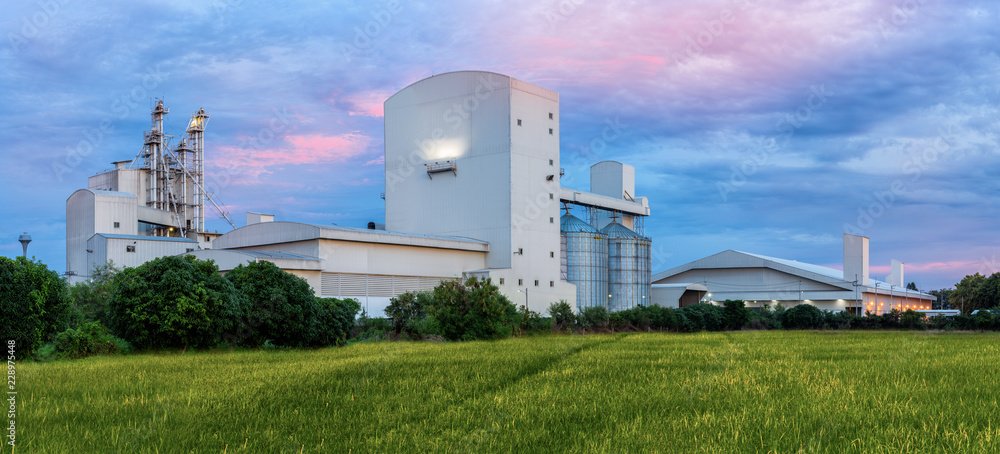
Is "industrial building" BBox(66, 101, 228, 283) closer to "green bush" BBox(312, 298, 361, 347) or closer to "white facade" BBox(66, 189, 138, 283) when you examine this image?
"white facade" BBox(66, 189, 138, 283)

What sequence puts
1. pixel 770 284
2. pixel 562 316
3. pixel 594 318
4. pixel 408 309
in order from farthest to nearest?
1. pixel 770 284
2. pixel 594 318
3. pixel 562 316
4. pixel 408 309

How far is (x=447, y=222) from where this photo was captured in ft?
221

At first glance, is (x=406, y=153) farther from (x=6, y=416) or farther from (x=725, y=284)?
(x=6, y=416)

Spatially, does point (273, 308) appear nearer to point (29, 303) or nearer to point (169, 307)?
point (169, 307)

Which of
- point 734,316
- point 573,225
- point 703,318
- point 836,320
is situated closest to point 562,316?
point 703,318

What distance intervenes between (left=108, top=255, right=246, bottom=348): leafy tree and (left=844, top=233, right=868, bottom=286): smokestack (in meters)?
64.6

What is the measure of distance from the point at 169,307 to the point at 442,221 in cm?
4131

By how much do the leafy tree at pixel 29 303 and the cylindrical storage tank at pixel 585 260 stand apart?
52.9 meters

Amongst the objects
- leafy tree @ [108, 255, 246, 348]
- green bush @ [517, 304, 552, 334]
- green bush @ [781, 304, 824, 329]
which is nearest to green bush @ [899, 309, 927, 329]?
green bush @ [781, 304, 824, 329]

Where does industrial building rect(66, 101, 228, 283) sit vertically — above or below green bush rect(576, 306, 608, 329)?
above

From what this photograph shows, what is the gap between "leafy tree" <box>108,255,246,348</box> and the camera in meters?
26.7

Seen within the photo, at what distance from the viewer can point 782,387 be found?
1484 centimetres

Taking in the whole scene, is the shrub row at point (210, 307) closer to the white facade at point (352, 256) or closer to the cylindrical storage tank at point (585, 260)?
the white facade at point (352, 256)

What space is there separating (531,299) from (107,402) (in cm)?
5293
